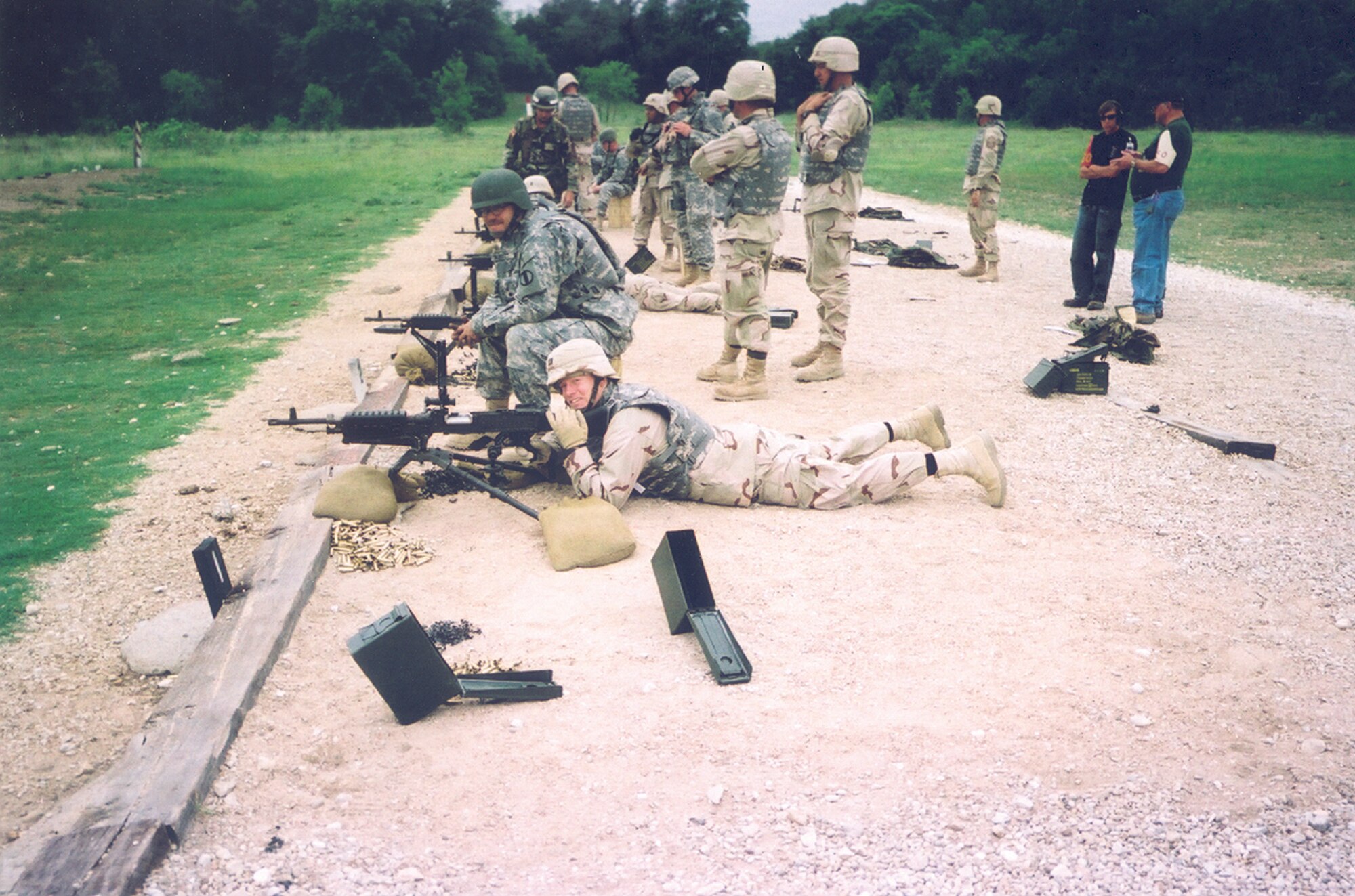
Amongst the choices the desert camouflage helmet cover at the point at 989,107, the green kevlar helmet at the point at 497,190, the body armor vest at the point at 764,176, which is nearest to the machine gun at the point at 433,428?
the green kevlar helmet at the point at 497,190

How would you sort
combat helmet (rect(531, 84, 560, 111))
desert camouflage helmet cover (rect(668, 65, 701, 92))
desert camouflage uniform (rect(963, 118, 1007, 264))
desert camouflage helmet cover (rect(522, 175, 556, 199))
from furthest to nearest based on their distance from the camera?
combat helmet (rect(531, 84, 560, 111)), desert camouflage uniform (rect(963, 118, 1007, 264)), desert camouflage helmet cover (rect(668, 65, 701, 92)), desert camouflage helmet cover (rect(522, 175, 556, 199))

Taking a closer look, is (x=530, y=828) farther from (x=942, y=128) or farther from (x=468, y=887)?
(x=942, y=128)

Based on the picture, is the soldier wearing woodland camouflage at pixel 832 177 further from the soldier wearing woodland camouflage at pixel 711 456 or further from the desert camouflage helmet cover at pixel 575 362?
the desert camouflage helmet cover at pixel 575 362

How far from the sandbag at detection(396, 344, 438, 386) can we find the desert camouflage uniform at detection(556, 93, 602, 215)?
23.5 feet

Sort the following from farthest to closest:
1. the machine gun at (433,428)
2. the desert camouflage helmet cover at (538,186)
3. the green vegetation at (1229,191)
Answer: the green vegetation at (1229,191) < the desert camouflage helmet cover at (538,186) < the machine gun at (433,428)

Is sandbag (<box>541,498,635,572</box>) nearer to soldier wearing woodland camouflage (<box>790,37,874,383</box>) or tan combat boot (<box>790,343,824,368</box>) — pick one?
soldier wearing woodland camouflage (<box>790,37,874,383</box>)

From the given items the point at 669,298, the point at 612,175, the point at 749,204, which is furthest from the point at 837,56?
the point at 612,175

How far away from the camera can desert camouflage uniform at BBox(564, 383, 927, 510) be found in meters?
5.35

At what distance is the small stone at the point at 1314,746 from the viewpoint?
3.52 metres

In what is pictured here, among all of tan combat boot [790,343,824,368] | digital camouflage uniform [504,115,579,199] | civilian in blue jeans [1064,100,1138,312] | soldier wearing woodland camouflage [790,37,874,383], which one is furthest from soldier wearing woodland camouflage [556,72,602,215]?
soldier wearing woodland camouflage [790,37,874,383]

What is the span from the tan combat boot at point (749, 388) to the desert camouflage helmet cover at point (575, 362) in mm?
2547

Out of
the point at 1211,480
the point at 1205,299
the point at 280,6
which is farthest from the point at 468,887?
the point at 280,6

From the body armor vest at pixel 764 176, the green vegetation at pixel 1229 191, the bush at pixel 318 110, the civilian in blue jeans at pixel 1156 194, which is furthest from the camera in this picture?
the bush at pixel 318 110

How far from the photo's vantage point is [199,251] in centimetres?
1519
